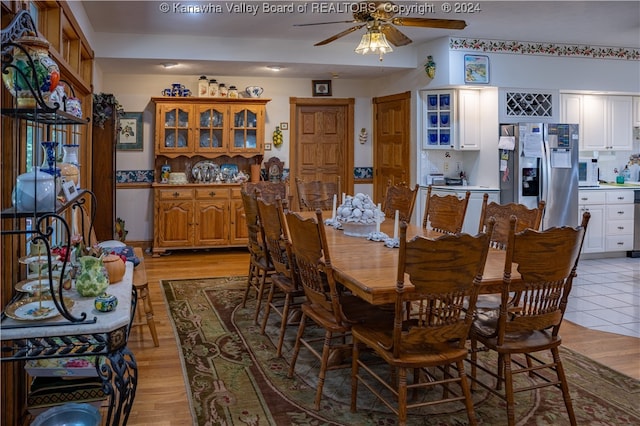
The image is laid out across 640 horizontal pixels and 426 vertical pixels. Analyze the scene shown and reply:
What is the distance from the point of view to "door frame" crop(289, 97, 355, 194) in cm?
752

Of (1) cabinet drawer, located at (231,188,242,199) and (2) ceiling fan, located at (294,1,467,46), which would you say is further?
(1) cabinet drawer, located at (231,188,242,199)

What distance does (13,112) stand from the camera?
191 cm

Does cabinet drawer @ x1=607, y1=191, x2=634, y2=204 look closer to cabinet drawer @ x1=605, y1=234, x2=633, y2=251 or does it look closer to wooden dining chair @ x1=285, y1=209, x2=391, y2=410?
cabinet drawer @ x1=605, y1=234, x2=633, y2=251

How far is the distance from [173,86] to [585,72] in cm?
523

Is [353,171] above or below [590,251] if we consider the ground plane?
above

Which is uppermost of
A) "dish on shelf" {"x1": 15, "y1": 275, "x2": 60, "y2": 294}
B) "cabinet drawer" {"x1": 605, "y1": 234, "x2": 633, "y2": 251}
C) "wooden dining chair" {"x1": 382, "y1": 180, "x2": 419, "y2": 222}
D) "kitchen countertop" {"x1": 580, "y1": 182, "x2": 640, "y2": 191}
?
"kitchen countertop" {"x1": 580, "y1": 182, "x2": 640, "y2": 191}

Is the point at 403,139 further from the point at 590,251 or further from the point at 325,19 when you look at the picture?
the point at 590,251

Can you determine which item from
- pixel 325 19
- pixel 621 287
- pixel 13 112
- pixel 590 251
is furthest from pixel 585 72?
pixel 13 112

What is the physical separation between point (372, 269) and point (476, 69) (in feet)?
14.2

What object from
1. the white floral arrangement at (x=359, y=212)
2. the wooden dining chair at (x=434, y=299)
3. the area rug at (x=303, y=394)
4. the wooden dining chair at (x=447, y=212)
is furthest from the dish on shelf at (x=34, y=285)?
the wooden dining chair at (x=447, y=212)

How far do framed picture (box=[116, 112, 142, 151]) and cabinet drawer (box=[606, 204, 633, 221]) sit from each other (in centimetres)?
616

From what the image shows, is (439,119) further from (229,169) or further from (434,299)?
A: (434,299)

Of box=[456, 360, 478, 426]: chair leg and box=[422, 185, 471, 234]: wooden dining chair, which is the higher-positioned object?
box=[422, 185, 471, 234]: wooden dining chair

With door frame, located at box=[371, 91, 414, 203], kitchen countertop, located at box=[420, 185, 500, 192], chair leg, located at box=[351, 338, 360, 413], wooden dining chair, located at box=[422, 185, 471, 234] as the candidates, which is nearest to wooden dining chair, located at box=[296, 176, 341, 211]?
wooden dining chair, located at box=[422, 185, 471, 234]
